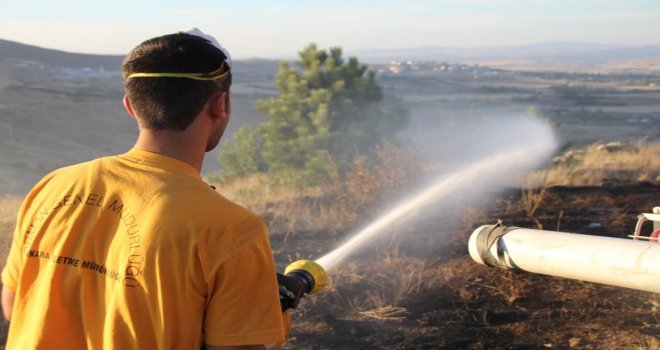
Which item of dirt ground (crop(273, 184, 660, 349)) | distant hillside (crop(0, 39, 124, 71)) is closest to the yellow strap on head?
dirt ground (crop(273, 184, 660, 349))

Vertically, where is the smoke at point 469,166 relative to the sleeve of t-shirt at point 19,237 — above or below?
below

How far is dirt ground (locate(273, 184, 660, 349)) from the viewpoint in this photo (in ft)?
14.6

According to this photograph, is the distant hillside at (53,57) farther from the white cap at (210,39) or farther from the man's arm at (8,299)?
the white cap at (210,39)

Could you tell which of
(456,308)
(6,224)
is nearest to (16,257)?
(456,308)

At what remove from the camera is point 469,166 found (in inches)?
463

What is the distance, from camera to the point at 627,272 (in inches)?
128

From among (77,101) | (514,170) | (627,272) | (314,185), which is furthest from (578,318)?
(77,101)

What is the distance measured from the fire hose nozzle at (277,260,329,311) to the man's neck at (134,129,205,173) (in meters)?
0.49

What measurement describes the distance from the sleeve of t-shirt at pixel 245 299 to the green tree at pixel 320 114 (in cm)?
1081

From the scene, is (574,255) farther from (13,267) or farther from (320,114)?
(320,114)

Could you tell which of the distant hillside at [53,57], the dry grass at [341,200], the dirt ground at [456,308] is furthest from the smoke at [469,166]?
the distant hillside at [53,57]

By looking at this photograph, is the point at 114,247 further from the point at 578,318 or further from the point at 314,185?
the point at 314,185

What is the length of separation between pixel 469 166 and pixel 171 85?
10.5 m

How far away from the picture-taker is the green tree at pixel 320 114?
12.7 metres
